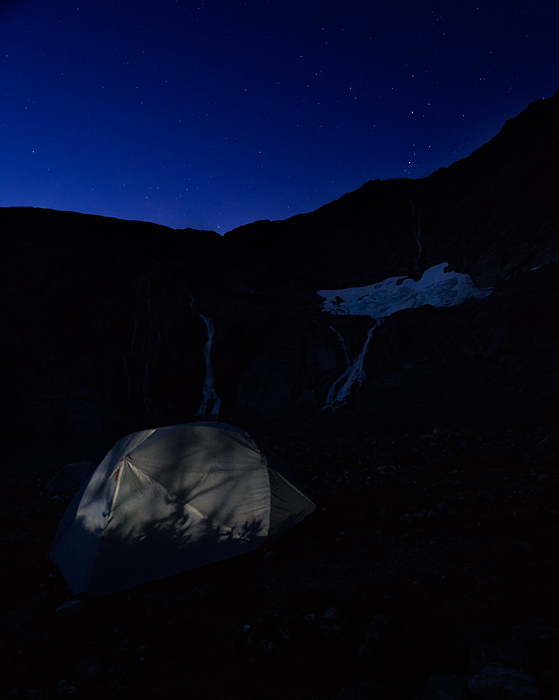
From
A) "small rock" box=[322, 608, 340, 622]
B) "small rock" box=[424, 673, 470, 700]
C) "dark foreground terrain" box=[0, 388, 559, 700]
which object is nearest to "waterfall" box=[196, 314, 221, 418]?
"dark foreground terrain" box=[0, 388, 559, 700]

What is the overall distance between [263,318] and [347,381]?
13049 mm

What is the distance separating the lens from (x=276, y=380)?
34969 mm

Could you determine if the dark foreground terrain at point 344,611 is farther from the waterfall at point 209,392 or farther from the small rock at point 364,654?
the waterfall at point 209,392

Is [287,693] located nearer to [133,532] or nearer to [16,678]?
[16,678]

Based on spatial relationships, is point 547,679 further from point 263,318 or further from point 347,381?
point 263,318

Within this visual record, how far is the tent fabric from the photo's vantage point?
6223 mm

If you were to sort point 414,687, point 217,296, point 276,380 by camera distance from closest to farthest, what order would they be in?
point 414,687 < point 276,380 < point 217,296

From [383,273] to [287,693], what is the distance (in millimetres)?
58279

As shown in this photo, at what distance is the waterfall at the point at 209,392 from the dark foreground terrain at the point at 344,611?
935 inches

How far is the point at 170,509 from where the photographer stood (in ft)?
21.9

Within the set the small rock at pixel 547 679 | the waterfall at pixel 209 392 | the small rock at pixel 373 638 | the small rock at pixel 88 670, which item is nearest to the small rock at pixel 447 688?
the small rock at pixel 547 679

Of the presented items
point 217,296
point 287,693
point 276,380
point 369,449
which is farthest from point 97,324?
point 287,693

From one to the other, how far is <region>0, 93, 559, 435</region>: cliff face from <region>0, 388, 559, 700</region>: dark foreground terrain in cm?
1178

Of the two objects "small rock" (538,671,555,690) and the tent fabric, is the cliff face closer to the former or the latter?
the tent fabric
